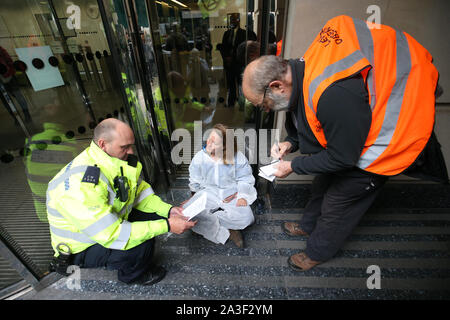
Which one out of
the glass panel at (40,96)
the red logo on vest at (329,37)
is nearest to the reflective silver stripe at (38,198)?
the glass panel at (40,96)

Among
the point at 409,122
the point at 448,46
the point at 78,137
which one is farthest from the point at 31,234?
the point at 448,46

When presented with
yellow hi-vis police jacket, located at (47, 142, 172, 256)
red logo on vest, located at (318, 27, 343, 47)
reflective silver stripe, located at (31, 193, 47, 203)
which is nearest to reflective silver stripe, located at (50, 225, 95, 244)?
yellow hi-vis police jacket, located at (47, 142, 172, 256)

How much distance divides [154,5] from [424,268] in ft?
10.4

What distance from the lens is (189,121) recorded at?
2.67 metres

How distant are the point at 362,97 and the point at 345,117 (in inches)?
4.6

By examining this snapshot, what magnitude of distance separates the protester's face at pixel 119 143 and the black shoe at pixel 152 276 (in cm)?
93

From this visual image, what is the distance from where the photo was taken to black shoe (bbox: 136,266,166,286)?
5.04 feet

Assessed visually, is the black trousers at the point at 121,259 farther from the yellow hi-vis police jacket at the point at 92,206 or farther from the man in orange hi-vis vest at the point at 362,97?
the man in orange hi-vis vest at the point at 362,97

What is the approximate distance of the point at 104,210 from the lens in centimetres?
116

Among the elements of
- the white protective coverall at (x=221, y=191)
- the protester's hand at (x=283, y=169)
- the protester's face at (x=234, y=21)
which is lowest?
the white protective coverall at (x=221, y=191)

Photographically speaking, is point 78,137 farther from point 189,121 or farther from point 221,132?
point 221,132

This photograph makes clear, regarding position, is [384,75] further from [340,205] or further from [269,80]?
[340,205]

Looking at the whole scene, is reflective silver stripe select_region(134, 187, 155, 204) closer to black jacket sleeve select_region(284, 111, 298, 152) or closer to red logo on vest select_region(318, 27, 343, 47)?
black jacket sleeve select_region(284, 111, 298, 152)

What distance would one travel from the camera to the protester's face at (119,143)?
125 cm
